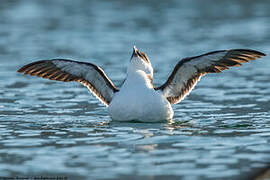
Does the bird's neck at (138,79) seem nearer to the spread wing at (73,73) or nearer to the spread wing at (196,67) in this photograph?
the spread wing at (196,67)

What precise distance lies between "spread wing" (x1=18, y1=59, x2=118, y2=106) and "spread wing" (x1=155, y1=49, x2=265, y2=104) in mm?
1154

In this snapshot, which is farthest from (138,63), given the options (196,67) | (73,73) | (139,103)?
(73,73)

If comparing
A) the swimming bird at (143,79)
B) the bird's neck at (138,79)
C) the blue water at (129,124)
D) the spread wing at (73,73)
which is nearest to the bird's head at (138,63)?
the swimming bird at (143,79)

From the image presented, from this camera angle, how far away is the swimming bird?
444 inches

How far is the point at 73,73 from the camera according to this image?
12.7m

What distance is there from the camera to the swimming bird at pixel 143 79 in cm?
1127

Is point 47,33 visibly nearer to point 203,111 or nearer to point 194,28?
point 194,28

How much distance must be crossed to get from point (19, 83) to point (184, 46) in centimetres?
867

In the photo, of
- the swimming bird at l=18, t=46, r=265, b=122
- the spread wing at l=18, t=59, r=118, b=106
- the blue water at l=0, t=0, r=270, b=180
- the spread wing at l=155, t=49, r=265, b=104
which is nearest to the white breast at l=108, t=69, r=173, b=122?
the swimming bird at l=18, t=46, r=265, b=122

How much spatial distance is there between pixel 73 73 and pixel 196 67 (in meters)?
2.55

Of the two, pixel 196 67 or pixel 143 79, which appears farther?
pixel 196 67

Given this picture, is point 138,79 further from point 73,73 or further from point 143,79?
point 73,73

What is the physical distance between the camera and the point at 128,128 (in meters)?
11.2

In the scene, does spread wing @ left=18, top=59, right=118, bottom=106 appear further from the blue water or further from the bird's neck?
the bird's neck
